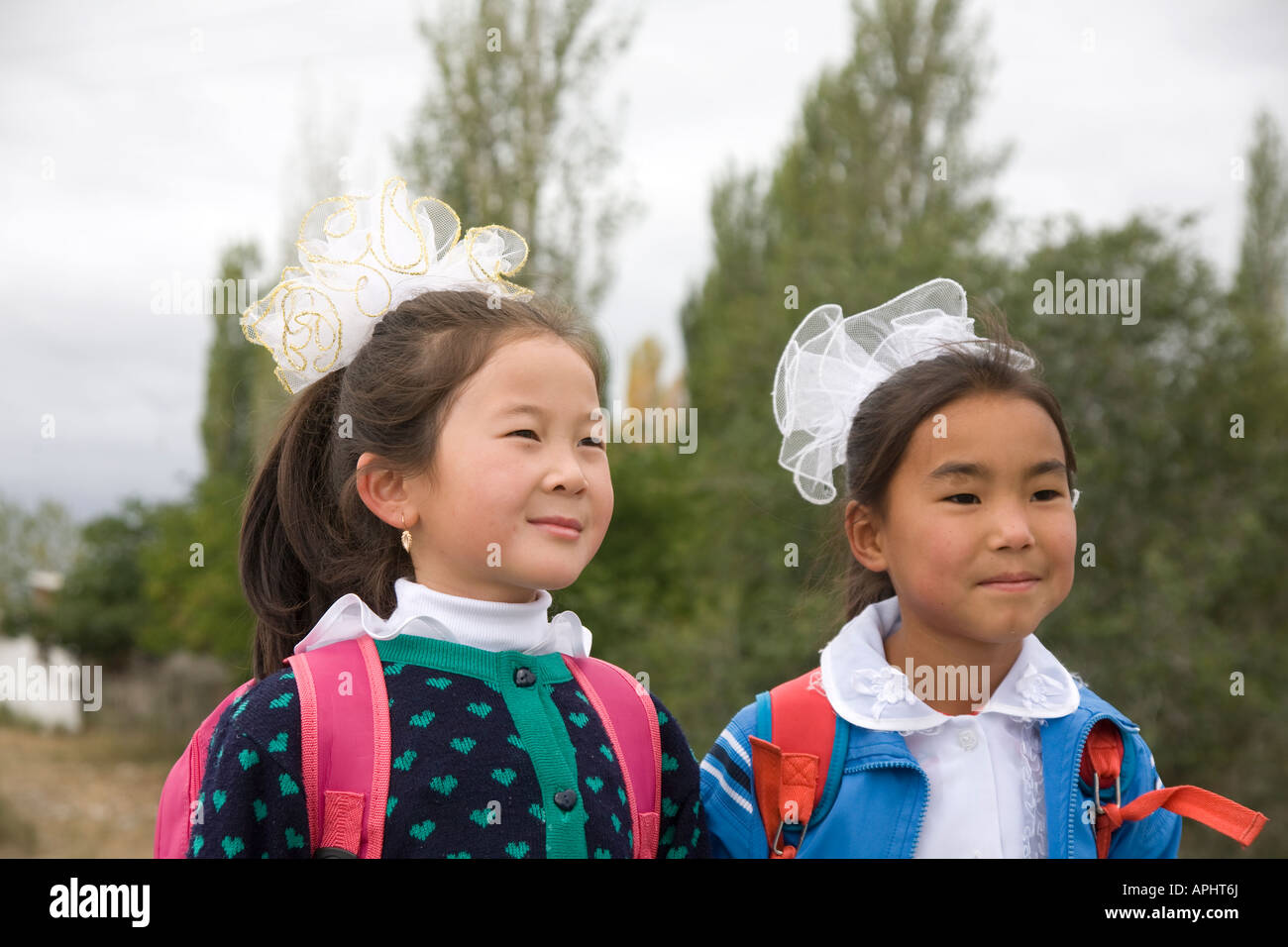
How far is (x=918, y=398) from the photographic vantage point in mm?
2523

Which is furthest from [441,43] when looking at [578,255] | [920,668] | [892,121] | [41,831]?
[920,668]

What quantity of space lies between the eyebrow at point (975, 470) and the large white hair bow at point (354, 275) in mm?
940

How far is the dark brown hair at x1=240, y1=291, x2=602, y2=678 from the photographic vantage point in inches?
89.7

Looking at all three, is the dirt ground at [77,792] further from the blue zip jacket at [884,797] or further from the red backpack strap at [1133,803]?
the red backpack strap at [1133,803]

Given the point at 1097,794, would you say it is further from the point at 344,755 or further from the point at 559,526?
the point at 344,755

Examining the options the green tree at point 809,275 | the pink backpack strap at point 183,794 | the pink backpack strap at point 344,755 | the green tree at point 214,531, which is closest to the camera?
the pink backpack strap at point 344,755

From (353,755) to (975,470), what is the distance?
129 cm

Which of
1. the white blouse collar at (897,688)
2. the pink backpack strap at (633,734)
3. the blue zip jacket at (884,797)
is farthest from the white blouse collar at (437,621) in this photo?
the white blouse collar at (897,688)

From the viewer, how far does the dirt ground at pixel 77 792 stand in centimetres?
1128

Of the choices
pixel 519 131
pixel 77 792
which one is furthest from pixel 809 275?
pixel 77 792

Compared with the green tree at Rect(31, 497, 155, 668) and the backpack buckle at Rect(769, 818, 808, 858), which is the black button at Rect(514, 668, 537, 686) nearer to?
the backpack buckle at Rect(769, 818, 808, 858)
